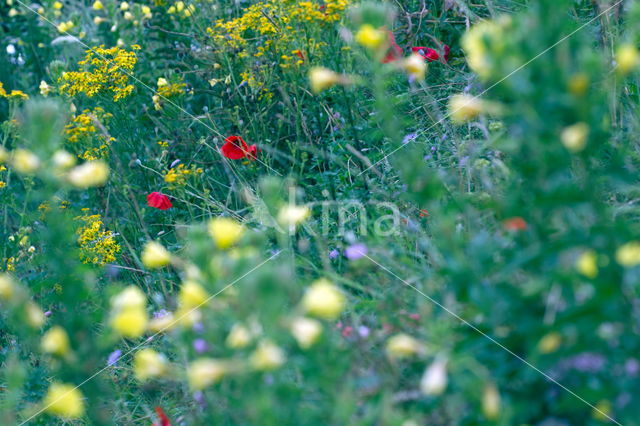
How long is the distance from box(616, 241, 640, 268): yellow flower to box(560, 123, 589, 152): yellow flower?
19 cm

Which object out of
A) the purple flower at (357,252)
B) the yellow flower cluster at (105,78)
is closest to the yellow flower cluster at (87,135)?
the yellow flower cluster at (105,78)

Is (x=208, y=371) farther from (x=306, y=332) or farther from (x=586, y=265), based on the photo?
(x=586, y=265)

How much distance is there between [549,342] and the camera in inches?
44.9

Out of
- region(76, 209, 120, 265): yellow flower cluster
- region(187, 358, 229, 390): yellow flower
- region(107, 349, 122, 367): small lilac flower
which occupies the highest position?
region(187, 358, 229, 390): yellow flower

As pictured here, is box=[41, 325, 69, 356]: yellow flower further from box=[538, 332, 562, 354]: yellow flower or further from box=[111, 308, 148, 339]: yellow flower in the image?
box=[538, 332, 562, 354]: yellow flower

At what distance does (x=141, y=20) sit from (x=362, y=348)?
2.90 m

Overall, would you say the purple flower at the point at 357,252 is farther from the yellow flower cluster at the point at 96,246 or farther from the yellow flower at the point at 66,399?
the yellow flower cluster at the point at 96,246

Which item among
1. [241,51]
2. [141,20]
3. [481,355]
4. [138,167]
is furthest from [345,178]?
[141,20]

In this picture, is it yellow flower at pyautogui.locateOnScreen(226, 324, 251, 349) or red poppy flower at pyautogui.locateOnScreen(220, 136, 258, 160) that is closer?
yellow flower at pyautogui.locateOnScreen(226, 324, 251, 349)

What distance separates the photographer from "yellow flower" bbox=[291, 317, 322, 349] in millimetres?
1087

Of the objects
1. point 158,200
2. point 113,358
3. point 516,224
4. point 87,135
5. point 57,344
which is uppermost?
point 516,224

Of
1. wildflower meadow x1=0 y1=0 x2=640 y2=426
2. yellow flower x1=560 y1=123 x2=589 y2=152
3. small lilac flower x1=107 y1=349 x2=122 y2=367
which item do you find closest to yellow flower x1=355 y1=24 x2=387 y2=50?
wildflower meadow x1=0 y1=0 x2=640 y2=426

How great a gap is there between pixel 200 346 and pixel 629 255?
2.80 ft

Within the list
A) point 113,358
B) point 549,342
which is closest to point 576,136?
point 549,342
